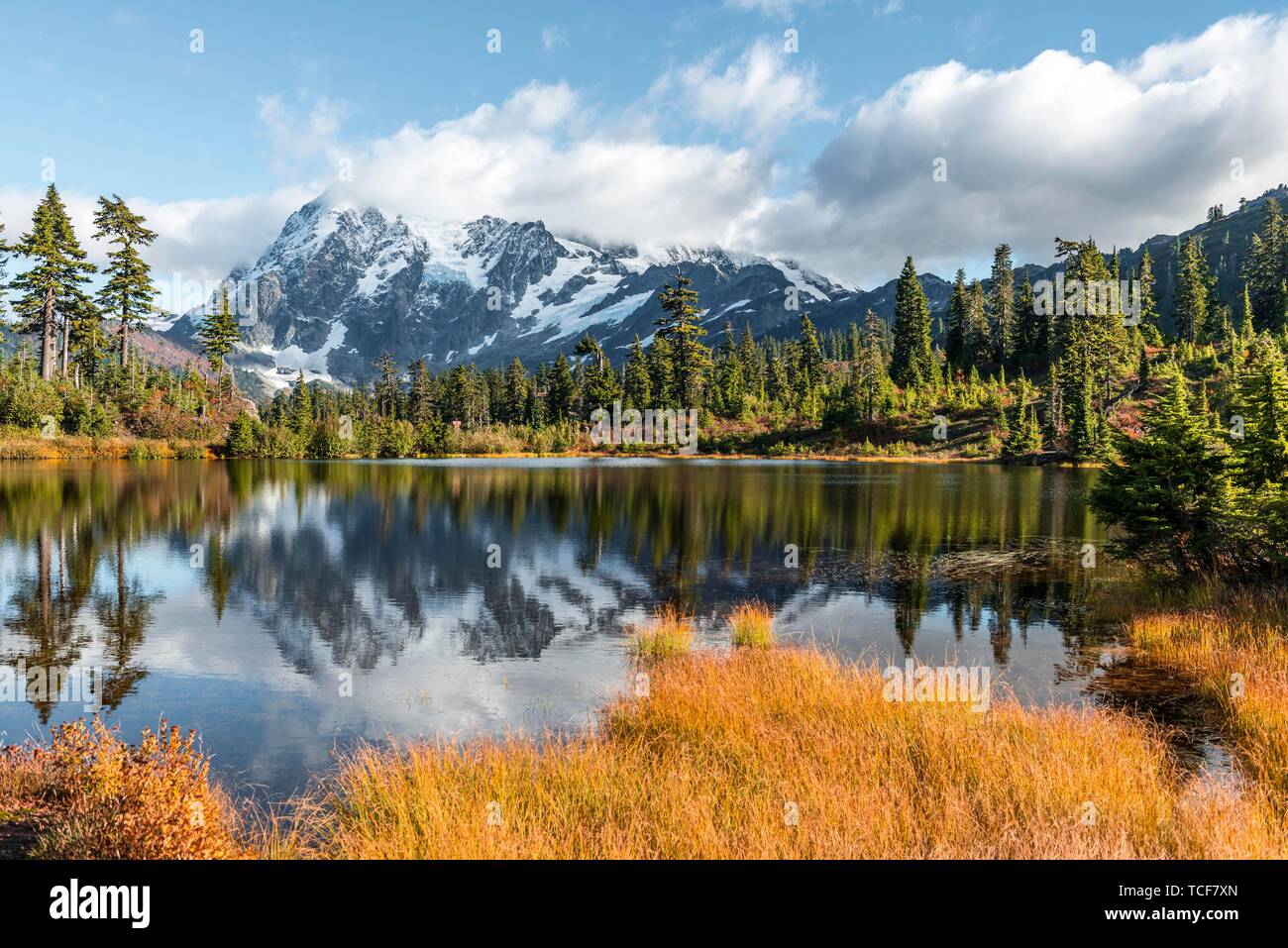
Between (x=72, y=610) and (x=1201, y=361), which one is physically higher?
(x=1201, y=361)

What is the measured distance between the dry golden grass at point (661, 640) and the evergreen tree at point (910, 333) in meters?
118

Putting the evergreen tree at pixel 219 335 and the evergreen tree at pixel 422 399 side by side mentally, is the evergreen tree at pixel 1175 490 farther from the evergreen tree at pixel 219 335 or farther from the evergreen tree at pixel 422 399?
the evergreen tree at pixel 422 399

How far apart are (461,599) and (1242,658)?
1777 cm

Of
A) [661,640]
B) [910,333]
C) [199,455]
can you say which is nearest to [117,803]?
[661,640]

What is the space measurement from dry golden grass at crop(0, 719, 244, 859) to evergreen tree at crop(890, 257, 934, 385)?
129 metres

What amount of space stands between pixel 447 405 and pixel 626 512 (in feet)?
358

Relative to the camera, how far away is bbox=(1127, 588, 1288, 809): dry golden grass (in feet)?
30.2

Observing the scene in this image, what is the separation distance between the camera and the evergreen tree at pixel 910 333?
412 ft

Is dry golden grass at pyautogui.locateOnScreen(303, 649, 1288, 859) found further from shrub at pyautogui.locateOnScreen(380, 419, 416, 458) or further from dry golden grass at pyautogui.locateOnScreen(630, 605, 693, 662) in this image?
shrub at pyautogui.locateOnScreen(380, 419, 416, 458)

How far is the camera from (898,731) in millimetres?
9008

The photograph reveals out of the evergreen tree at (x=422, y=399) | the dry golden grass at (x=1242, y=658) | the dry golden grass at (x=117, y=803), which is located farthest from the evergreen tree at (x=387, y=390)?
the dry golden grass at (x=117, y=803)
